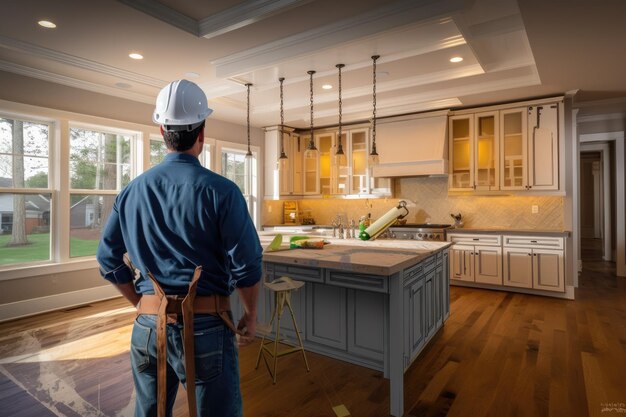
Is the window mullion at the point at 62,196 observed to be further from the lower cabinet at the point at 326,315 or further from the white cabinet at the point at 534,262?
the white cabinet at the point at 534,262

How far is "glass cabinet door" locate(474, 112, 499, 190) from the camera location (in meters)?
5.45

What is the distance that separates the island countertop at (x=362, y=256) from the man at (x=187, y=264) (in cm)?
121

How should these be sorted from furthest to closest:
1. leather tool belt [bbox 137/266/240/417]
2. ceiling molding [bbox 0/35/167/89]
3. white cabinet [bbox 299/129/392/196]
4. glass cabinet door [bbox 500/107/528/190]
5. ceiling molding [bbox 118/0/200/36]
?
white cabinet [bbox 299/129/392/196], glass cabinet door [bbox 500/107/528/190], ceiling molding [bbox 0/35/167/89], ceiling molding [bbox 118/0/200/36], leather tool belt [bbox 137/266/240/417]

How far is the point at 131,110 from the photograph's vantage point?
17.0ft

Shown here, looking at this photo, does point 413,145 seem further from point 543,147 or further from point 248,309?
point 248,309

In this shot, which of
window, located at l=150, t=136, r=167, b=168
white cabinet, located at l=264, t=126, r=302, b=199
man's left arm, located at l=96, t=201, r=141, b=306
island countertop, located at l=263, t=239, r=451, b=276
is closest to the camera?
man's left arm, located at l=96, t=201, r=141, b=306

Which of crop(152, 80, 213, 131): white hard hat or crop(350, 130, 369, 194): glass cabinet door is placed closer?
crop(152, 80, 213, 131): white hard hat

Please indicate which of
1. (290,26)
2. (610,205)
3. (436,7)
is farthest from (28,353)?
(610,205)

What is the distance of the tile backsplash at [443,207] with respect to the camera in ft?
17.8

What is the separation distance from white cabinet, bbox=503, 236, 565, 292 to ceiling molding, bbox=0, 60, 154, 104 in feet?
17.6

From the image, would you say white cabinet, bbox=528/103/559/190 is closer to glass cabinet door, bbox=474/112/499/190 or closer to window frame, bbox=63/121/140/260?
glass cabinet door, bbox=474/112/499/190

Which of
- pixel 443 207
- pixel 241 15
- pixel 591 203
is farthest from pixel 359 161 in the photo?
pixel 591 203

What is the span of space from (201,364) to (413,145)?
5328mm

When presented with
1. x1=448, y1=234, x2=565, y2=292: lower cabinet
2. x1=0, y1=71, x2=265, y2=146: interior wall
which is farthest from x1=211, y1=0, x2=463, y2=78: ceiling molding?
x1=448, y1=234, x2=565, y2=292: lower cabinet
